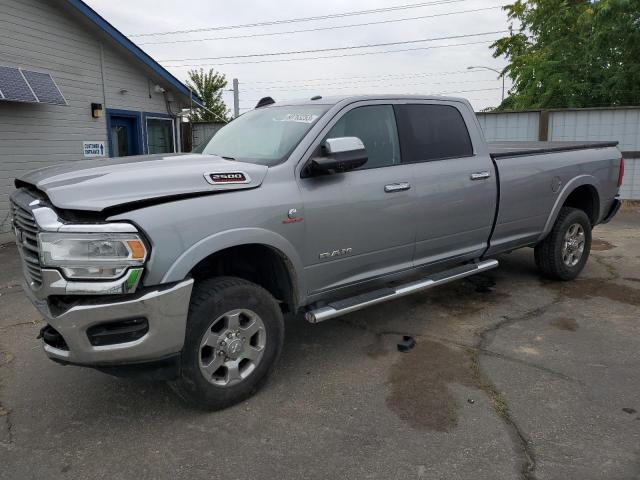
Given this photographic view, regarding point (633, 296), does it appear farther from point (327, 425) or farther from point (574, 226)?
point (327, 425)

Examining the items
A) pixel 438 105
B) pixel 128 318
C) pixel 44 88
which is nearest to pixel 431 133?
pixel 438 105

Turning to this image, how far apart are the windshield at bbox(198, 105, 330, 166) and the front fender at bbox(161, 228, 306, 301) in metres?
0.57

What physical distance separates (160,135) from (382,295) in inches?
404

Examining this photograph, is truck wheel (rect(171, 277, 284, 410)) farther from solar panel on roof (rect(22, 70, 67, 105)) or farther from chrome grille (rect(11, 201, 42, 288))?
solar panel on roof (rect(22, 70, 67, 105))

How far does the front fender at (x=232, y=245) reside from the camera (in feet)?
9.54

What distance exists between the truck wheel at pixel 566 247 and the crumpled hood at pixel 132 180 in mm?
3714

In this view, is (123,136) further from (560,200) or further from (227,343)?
(227,343)

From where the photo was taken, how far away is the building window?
40.9ft

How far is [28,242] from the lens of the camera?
3121 millimetres

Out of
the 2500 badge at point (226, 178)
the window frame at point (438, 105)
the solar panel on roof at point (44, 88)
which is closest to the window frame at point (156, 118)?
the solar panel on roof at point (44, 88)

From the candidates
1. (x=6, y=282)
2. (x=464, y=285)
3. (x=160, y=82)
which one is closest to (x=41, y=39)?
A: (x=160, y=82)

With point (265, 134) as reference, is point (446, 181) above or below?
below

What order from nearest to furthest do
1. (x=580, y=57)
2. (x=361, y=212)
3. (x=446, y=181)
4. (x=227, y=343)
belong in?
(x=227, y=343) < (x=361, y=212) < (x=446, y=181) < (x=580, y=57)

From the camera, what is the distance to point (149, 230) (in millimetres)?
2807
